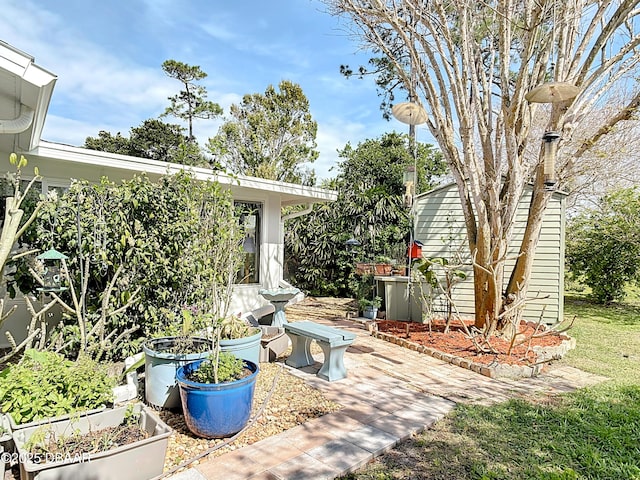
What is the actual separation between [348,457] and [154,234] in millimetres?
3169

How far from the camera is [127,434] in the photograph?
2.55 meters

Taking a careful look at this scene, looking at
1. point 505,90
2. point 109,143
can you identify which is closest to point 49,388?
point 505,90

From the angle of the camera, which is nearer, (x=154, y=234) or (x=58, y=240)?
(x=58, y=240)

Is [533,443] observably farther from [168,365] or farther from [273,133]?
[273,133]

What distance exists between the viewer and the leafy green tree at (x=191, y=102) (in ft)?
67.3

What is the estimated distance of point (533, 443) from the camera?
3000mm

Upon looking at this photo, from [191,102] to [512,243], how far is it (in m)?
19.0

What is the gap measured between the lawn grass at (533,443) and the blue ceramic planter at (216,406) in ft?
3.16

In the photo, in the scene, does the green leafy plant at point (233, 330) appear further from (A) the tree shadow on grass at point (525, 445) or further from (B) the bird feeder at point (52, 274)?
(A) the tree shadow on grass at point (525, 445)

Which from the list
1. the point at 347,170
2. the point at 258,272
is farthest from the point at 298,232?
the point at 258,272

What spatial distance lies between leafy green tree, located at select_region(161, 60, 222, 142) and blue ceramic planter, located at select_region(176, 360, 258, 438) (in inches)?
791

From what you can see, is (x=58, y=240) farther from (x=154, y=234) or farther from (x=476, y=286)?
(x=476, y=286)

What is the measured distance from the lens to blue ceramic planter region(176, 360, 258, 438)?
283 centimetres

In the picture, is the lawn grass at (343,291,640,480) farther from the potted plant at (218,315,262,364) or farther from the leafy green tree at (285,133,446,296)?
the leafy green tree at (285,133,446,296)
